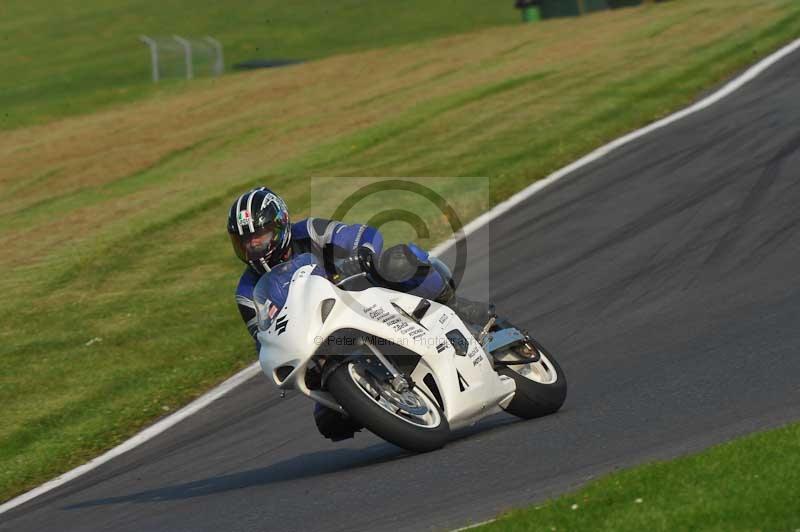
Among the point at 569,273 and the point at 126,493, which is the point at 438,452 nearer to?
the point at 126,493

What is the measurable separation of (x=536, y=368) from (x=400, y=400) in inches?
57.1

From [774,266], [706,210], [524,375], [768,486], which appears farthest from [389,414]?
[706,210]

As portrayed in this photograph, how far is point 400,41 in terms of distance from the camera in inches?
1944

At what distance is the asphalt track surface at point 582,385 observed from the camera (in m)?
7.29

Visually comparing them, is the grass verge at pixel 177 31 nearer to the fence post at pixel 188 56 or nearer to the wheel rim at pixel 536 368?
the fence post at pixel 188 56

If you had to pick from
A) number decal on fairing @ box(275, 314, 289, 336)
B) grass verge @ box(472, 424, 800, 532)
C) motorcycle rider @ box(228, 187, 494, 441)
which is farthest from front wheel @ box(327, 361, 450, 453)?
grass verge @ box(472, 424, 800, 532)

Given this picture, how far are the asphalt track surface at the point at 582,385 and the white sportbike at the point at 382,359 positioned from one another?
0.28 metres

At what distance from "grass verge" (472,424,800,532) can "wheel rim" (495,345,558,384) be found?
225 cm

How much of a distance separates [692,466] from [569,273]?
6.92 meters

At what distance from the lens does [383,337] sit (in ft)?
25.6

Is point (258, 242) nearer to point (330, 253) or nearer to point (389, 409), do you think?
point (330, 253)

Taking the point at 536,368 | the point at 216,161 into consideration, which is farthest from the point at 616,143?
the point at 536,368

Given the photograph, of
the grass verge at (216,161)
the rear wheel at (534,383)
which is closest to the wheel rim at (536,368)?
the rear wheel at (534,383)

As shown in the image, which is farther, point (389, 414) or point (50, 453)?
point (50, 453)
